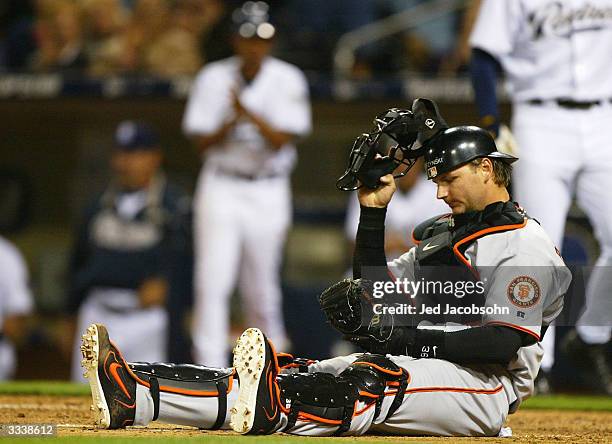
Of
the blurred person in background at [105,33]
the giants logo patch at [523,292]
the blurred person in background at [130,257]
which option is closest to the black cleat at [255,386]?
the giants logo patch at [523,292]

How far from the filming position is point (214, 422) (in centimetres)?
339

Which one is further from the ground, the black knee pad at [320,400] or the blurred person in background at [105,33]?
the blurred person in background at [105,33]

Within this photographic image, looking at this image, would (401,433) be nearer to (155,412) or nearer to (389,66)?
(155,412)

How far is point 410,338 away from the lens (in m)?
3.32

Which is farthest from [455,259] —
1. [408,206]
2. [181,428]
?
[408,206]

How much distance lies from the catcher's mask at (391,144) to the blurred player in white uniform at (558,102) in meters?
1.27

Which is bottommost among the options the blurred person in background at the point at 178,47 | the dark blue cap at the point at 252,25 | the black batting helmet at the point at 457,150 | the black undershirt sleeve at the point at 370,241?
the black undershirt sleeve at the point at 370,241

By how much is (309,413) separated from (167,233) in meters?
4.39

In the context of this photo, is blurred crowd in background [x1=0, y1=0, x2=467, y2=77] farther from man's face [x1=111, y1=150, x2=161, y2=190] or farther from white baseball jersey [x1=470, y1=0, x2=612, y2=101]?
white baseball jersey [x1=470, y1=0, x2=612, y2=101]

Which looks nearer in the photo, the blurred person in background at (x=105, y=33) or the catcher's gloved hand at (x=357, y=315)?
the catcher's gloved hand at (x=357, y=315)

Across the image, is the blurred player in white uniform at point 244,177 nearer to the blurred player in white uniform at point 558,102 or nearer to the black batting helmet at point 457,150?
the blurred player in white uniform at point 558,102

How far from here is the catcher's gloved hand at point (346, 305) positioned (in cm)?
329

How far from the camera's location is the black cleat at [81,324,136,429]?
3.23m

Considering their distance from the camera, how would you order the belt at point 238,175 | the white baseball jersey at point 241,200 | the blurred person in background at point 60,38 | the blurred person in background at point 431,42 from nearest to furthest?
the white baseball jersey at point 241,200 → the belt at point 238,175 → the blurred person in background at point 60,38 → the blurred person in background at point 431,42
